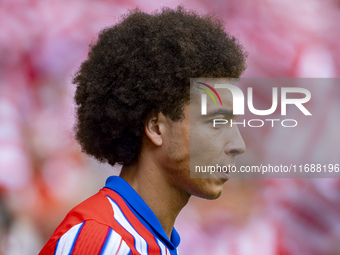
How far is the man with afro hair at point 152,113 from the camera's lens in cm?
206

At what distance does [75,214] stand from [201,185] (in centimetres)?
48

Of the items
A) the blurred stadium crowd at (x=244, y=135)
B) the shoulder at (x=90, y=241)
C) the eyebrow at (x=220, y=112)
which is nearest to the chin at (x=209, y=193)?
the eyebrow at (x=220, y=112)

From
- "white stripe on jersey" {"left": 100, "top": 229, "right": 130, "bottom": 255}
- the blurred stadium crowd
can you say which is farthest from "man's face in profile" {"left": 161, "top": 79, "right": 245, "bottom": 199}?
the blurred stadium crowd

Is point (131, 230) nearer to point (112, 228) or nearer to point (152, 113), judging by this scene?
point (112, 228)

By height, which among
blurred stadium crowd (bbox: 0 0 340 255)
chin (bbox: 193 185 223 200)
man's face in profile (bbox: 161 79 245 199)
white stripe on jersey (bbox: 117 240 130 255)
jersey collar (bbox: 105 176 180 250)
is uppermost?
blurred stadium crowd (bbox: 0 0 340 255)

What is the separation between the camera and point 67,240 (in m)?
1.80

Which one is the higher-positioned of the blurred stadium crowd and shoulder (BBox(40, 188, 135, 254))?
the blurred stadium crowd

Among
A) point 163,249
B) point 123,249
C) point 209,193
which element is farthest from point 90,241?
point 209,193

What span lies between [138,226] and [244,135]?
6.40 ft

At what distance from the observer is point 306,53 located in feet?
12.9

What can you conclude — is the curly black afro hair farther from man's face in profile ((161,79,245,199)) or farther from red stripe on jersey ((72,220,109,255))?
red stripe on jersey ((72,220,109,255))

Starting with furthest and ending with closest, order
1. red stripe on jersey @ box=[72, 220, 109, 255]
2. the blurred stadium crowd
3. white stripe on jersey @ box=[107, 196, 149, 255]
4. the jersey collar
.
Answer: the blurred stadium crowd < the jersey collar < white stripe on jersey @ box=[107, 196, 149, 255] < red stripe on jersey @ box=[72, 220, 109, 255]

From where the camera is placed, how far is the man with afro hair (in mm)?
2057

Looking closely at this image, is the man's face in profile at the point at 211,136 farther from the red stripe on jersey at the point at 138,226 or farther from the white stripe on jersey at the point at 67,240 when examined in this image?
the white stripe on jersey at the point at 67,240
